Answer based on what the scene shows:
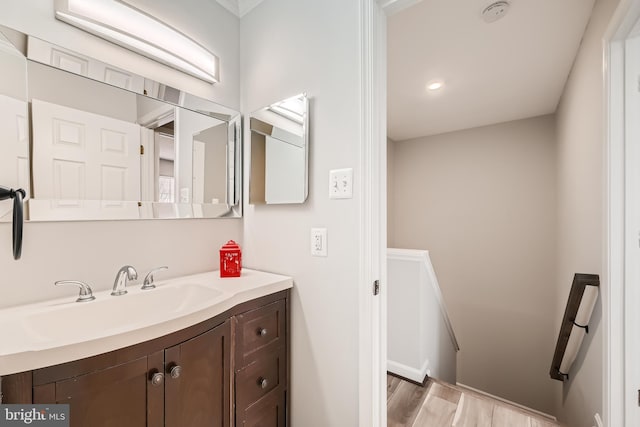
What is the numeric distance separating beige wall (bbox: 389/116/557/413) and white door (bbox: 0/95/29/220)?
400cm

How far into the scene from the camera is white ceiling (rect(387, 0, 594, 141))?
157 centimetres

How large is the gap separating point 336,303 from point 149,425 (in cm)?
75

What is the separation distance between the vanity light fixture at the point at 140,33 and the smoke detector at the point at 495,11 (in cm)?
156

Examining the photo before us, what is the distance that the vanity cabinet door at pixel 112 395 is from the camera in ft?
2.32

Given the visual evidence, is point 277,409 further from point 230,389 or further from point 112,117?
point 112,117

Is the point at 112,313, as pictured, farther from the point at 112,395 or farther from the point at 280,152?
the point at 280,152

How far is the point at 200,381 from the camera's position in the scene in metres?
0.97

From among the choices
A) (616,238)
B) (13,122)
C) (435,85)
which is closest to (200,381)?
(13,122)

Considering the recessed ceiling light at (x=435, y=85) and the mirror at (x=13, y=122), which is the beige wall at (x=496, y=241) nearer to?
the recessed ceiling light at (x=435, y=85)

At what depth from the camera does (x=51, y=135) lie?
3.45ft

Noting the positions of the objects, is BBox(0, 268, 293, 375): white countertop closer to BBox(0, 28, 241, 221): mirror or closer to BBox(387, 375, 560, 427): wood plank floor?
BBox(0, 28, 241, 221): mirror

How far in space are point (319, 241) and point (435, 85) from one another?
6.55 ft

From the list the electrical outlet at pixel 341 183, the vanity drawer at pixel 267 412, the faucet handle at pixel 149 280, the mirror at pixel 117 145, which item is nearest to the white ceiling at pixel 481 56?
the electrical outlet at pixel 341 183

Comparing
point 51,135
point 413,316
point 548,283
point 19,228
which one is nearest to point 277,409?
point 413,316
